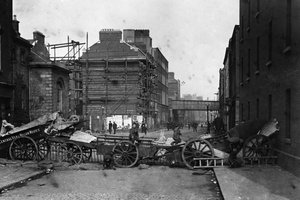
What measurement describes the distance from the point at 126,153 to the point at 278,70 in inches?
237

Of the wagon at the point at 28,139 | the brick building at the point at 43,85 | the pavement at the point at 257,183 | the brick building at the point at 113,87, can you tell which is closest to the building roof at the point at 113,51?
the brick building at the point at 113,87

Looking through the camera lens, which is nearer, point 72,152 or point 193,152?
point 193,152

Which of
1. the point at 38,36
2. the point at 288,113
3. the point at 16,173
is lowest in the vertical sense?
the point at 16,173

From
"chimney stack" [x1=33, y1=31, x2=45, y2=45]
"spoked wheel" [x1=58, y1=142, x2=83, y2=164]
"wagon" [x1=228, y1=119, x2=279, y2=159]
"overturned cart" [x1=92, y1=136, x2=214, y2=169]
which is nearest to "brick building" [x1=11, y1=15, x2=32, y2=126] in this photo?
"chimney stack" [x1=33, y1=31, x2=45, y2=45]

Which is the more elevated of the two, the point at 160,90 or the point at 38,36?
the point at 38,36

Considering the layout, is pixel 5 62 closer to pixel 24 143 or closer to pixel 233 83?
pixel 24 143

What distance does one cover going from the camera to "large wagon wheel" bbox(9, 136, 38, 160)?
14441 millimetres

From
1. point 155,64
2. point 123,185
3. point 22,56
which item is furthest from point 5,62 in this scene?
point 155,64

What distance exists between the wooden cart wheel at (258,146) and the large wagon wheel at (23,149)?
25.0 feet

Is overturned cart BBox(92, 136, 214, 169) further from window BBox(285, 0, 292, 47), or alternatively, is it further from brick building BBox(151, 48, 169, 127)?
brick building BBox(151, 48, 169, 127)

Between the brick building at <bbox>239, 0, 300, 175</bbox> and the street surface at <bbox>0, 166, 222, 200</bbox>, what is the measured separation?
2693mm

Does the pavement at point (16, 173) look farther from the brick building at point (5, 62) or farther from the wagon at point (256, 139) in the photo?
the wagon at point (256, 139)

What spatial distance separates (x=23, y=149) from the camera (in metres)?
14.5

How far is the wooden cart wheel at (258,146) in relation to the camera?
13.1 metres
